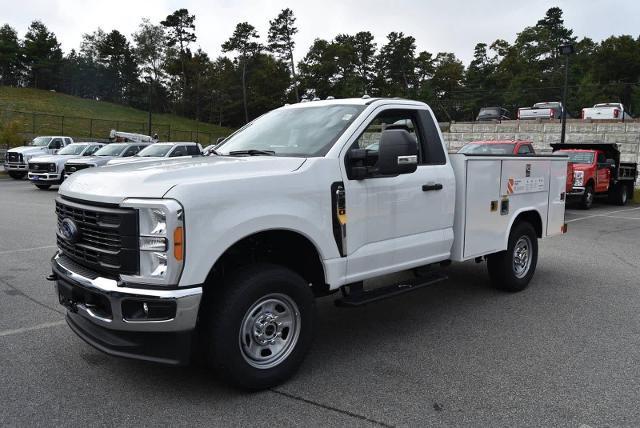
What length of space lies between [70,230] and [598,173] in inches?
670

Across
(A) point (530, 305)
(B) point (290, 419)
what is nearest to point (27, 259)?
(B) point (290, 419)

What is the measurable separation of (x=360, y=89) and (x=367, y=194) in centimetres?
6520

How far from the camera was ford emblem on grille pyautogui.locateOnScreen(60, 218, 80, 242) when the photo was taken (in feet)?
12.2

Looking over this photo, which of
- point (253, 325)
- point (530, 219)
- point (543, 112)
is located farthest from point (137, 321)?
point (543, 112)

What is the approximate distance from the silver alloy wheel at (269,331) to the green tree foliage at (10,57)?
106351 millimetres

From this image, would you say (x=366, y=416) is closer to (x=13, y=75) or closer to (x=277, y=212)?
(x=277, y=212)

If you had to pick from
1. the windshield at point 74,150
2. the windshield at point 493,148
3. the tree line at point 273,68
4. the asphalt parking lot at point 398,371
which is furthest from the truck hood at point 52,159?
the tree line at point 273,68

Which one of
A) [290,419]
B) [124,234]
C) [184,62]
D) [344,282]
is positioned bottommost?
[290,419]

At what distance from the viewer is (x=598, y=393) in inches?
148

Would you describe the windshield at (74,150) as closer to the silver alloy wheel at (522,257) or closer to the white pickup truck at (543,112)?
the silver alloy wheel at (522,257)

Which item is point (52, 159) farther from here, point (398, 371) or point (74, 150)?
point (398, 371)

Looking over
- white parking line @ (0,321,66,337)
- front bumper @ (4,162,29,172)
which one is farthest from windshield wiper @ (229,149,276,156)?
front bumper @ (4,162,29,172)

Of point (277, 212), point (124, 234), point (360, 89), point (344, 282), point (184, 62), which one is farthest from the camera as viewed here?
point (184, 62)

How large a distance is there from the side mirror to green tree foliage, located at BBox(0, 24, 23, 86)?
348 feet
